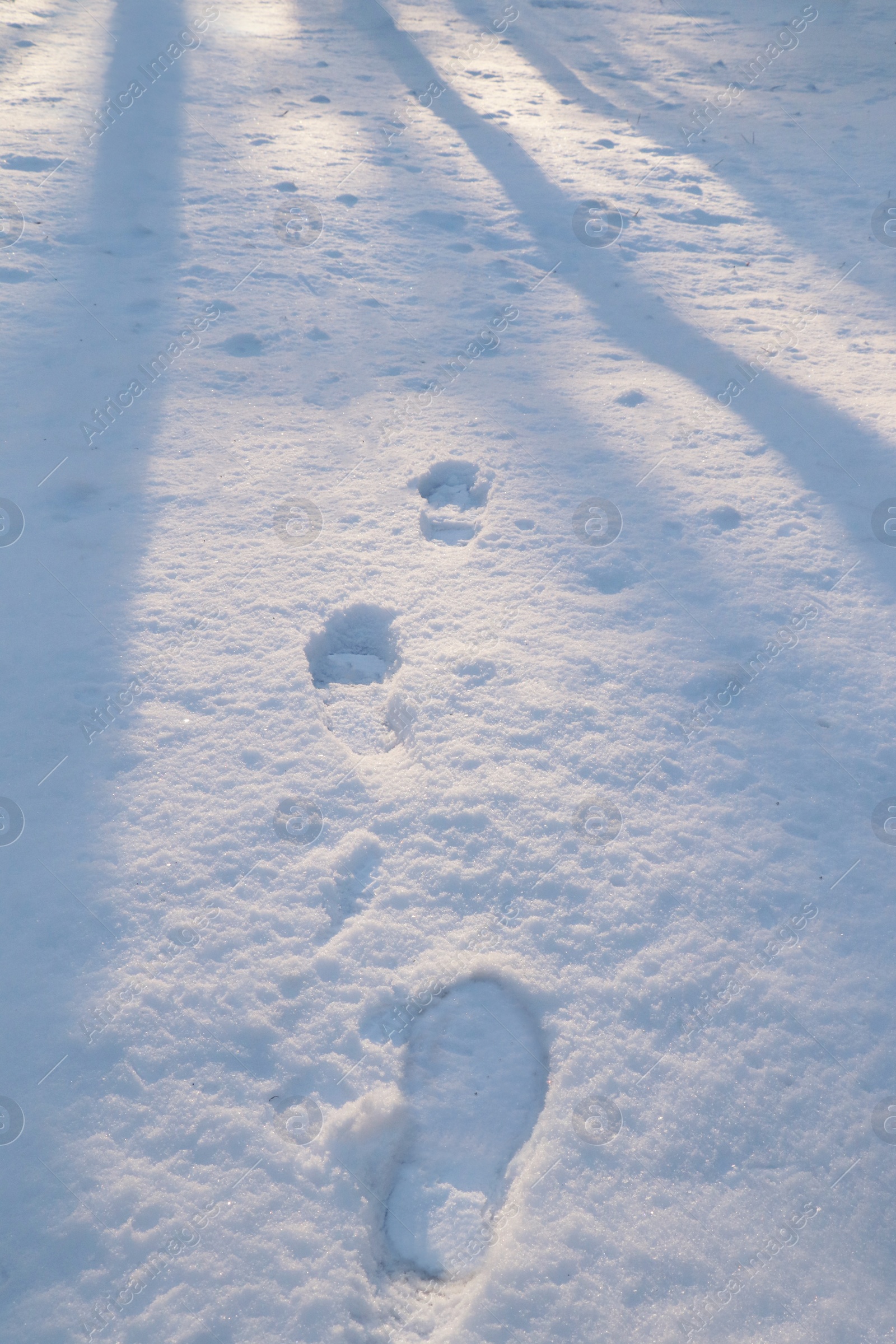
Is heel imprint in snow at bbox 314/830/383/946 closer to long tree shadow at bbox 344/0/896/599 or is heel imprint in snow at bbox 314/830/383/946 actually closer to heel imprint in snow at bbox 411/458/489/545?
heel imprint in snow at bbox 411/458/489/545

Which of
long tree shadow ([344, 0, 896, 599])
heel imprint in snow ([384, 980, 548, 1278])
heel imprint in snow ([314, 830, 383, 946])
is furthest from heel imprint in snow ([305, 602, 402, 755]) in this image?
long tree shadow ([344, 0, 896, 599])

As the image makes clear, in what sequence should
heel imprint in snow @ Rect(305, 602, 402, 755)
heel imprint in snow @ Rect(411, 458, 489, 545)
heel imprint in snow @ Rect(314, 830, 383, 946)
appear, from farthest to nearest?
1. heel imprint in snow @ Rect(411, 458, 489, 545)
2. heel imprint in snow @ Rect(305, 602, 402, 755)
3. heel imprint in snow @ Rect(314, 830, 383, 946)

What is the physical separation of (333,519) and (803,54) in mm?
5956

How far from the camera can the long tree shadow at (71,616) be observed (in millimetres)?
1749

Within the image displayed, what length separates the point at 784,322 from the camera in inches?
147

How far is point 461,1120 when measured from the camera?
182 centimetres

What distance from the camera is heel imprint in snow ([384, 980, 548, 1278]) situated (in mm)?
1696

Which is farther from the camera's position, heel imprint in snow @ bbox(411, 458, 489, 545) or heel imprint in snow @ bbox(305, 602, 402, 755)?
heel imprint in snow @ bbox(411, 458, 489, 545)

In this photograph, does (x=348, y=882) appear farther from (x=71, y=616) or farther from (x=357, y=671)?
(x=71, y=616)

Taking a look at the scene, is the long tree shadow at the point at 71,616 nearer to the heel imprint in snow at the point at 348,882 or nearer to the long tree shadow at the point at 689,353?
the heel imprint in snow at the point at 348,882

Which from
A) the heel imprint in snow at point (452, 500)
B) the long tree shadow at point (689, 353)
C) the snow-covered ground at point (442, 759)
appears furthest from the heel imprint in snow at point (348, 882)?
the long tree shadow at point (689, 353)

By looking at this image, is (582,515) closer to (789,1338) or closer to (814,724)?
(814,724)

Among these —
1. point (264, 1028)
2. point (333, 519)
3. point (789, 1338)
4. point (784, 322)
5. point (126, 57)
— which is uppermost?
point (126, 57)

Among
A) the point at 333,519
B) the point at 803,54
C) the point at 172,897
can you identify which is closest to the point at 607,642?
the point at 333,519
